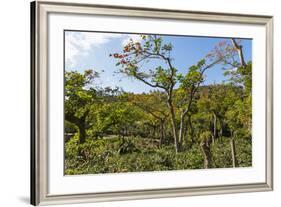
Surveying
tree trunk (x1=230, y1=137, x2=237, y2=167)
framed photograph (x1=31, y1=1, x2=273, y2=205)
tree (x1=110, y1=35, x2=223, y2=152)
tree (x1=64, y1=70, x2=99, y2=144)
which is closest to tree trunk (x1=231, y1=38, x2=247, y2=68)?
framed photograph (x1=31, y1=1, x2=273, y2=205)

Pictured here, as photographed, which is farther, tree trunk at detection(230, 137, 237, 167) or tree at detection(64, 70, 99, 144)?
tree trunk at detection(230, 137, 237, 167)

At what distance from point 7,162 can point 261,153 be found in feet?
2.78

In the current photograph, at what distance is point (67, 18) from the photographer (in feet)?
4.83

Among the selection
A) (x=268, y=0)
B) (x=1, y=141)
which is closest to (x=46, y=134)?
(x=1, y=141)

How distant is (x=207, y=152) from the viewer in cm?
163

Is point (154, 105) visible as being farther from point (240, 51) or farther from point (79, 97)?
point (240, 51)

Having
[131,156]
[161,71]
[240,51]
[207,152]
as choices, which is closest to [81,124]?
[131,156]

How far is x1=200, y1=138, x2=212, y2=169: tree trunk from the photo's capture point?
1.63 metres

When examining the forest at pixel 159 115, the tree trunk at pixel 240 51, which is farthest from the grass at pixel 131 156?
the tree trunk at pixel 240 51

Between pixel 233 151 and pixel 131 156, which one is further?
pixel 233 151

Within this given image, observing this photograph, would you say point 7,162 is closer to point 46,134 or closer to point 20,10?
point 46,134

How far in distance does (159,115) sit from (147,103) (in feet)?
0.19

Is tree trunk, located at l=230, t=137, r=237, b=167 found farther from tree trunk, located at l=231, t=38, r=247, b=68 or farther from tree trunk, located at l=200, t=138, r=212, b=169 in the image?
tree trunk, located at l=231, t=38, r=247, b=68

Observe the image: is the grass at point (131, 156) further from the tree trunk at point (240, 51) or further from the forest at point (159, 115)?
the tree trunk at point (240, 51)
